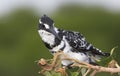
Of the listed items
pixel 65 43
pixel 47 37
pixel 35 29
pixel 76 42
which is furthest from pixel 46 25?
pixel 35 29

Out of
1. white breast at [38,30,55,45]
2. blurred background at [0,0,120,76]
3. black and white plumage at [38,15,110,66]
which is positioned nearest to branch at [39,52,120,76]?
black and white plumage at [38,15,110,66]

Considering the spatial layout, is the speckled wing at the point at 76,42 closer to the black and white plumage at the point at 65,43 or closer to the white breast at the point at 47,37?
the black and white plumage at the point at 65,43

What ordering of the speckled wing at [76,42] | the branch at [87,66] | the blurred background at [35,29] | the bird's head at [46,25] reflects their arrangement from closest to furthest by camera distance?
the branch at [87,66]
the bird's head at [46,25]
the speckled wing at [76,42]
the blurred background at [35,29]

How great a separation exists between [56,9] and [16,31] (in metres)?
1.65

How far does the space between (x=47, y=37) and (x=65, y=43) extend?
0.32m

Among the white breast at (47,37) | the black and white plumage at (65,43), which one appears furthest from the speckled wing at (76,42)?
the white breast at (47,37)

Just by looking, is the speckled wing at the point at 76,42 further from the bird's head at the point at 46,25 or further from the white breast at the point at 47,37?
the bird's head at the point at 46,25

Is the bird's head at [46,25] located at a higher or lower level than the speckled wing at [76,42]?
higher

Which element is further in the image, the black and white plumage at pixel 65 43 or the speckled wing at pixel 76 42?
the speckled wing at pixel 76 42

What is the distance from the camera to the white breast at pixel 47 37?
3.58 metres

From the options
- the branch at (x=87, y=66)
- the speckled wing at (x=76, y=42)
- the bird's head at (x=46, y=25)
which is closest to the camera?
the branch at (x=87, y=66)

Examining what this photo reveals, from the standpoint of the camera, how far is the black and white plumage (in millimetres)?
3545

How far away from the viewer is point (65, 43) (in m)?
3.93

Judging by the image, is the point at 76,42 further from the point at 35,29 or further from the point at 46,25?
the point at 35,29
